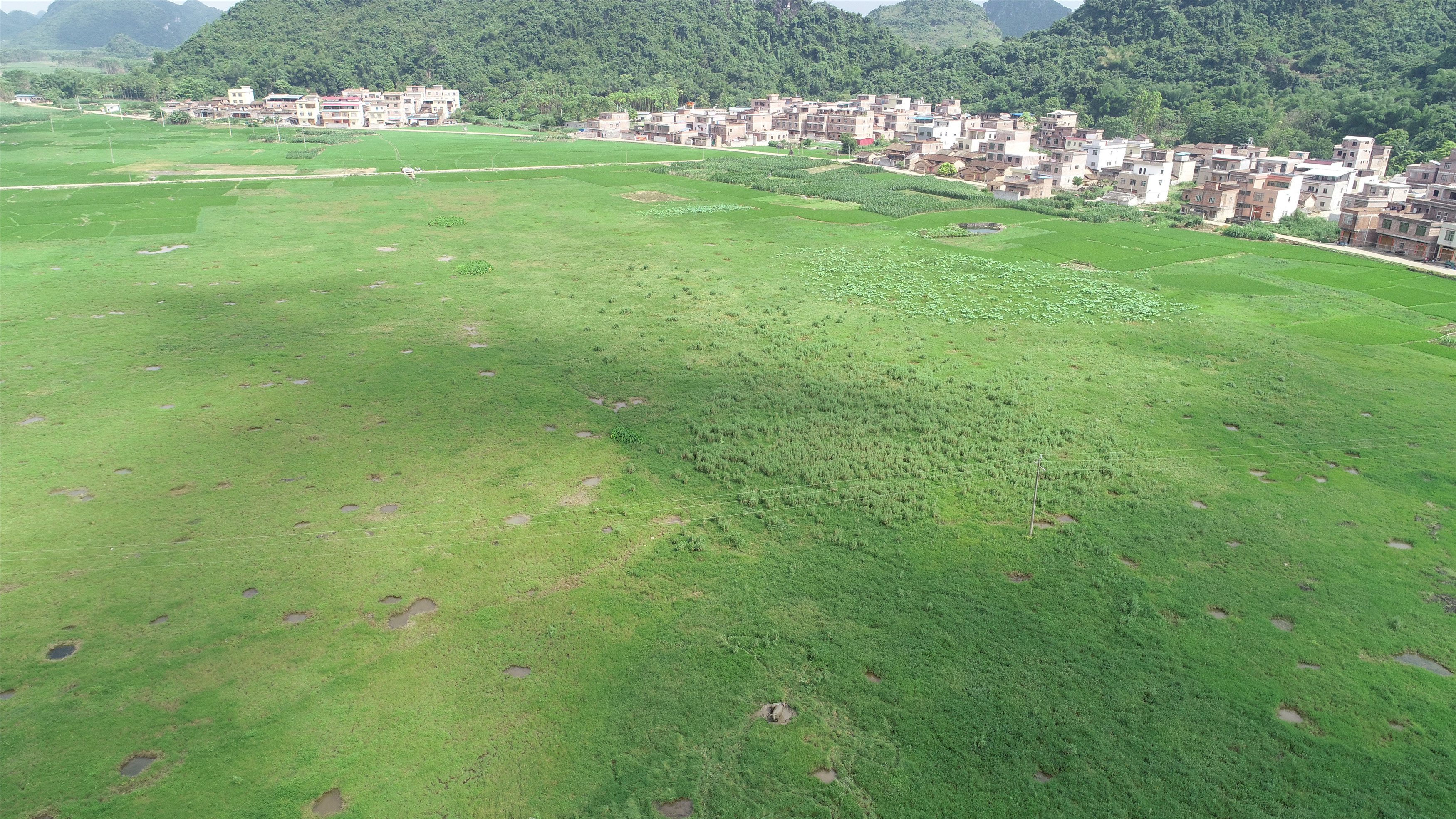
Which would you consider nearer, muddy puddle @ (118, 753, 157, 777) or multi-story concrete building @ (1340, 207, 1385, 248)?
muddy puddle @ (118, 753, 157, 777)

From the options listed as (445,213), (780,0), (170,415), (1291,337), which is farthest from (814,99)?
(170,415)

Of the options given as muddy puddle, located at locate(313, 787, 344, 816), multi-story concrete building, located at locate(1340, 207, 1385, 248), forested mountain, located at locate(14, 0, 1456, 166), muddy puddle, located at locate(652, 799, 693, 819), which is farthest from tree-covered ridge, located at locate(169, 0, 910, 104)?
muddy puddle, located at locate(652, 799, 693, 819)

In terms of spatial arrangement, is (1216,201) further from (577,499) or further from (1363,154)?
(577,499)

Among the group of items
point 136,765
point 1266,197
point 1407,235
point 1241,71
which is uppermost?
point 1241,71

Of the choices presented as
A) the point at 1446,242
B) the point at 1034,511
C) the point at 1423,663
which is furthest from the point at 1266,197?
the point at 1423,663

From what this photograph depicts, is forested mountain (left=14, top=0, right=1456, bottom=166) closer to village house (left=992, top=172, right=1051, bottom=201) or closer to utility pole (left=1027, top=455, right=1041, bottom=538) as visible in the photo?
village house (left=992, top=172, right=1051, bottom=201)

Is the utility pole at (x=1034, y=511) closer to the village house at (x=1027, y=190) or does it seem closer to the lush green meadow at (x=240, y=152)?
the village house at (x=1027, y=190)
